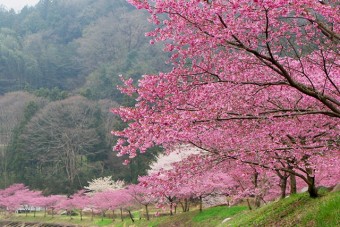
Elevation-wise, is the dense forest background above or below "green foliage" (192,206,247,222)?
above

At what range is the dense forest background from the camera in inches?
1873

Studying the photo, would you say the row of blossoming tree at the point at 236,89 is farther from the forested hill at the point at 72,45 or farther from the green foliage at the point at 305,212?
the forested hill at the point at 72,45

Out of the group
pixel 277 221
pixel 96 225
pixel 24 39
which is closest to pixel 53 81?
pixel 24 39

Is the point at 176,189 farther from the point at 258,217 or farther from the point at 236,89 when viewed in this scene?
the point at 258,217

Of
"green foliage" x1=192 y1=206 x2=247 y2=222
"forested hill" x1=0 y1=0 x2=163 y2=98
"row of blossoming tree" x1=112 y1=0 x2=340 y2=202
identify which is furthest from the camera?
"forested hill" x1=0 y1=0 x2=163 y2=98

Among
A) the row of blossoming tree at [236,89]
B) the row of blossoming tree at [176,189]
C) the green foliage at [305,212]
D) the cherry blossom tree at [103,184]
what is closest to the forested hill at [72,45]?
the cherry blossom tree at [103,184]

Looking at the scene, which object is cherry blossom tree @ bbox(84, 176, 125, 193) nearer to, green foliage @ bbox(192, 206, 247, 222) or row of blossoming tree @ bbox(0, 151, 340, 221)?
row of blossoming tree @ bbox(0, 151, 340, 221)

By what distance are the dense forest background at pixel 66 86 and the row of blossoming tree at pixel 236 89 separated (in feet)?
107

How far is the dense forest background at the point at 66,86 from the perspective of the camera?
47562 mm

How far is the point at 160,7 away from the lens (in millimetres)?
5484

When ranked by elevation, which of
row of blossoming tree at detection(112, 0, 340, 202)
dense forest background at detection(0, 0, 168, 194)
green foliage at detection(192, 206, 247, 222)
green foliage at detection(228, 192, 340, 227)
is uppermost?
dense forest background at detection(0, 0, 168, 194)

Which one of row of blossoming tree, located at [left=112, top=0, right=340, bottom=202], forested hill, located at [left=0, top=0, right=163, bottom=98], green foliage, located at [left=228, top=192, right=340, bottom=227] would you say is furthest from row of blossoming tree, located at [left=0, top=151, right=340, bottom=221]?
forested hill, located at [left=0, top=0, right=163, bottom=98]

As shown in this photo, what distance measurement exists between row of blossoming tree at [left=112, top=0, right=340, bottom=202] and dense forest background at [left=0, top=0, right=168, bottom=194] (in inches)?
1278

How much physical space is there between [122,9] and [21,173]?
50.8 metres
